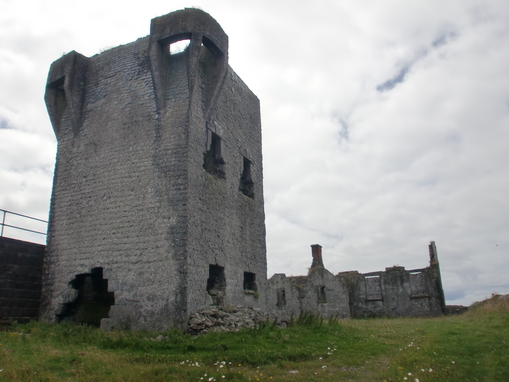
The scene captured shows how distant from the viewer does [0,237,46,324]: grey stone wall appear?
1062cm

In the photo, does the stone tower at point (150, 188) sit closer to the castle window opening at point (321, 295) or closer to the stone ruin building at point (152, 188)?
the stone ruin building at point (152, 188)

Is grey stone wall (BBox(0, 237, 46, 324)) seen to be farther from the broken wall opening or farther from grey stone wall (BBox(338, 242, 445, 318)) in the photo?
grey stone wall (BBox(338, 242, 445, 318))

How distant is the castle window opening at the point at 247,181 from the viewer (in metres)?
14.0

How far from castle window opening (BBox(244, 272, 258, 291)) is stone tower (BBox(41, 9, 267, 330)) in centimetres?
4

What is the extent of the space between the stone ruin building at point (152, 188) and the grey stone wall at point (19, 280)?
0.87ft

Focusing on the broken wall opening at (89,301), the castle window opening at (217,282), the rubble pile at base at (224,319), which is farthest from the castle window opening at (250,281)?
the broken wall opening at (89,301)

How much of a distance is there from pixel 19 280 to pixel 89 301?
182 centimetres

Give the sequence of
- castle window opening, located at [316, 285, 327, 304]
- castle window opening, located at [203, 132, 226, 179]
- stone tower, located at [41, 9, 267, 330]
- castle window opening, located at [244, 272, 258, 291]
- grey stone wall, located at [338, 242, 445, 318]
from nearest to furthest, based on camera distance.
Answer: stone tower, located at [41, 9, 267, 330]
castle window opening, located at [203, 132, 226, 179]
castle window opening, located at [244, 272, 258, 291]
grey stone wall, located at [338, 242, 445, 318]
castle window opening, located at [316, 285, 327, 304]

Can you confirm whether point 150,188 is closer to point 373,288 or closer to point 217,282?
point 217,282

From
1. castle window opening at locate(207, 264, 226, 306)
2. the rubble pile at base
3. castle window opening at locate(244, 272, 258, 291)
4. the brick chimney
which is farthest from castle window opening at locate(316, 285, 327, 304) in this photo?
castle window opening at locate(207, 264, 226, 306)

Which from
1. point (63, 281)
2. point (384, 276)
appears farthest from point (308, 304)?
point (63, 281)

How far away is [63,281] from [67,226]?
1446 mm

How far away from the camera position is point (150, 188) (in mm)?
10547

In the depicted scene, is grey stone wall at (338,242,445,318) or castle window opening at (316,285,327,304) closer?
grey stone wall at (338,242,445,318)
